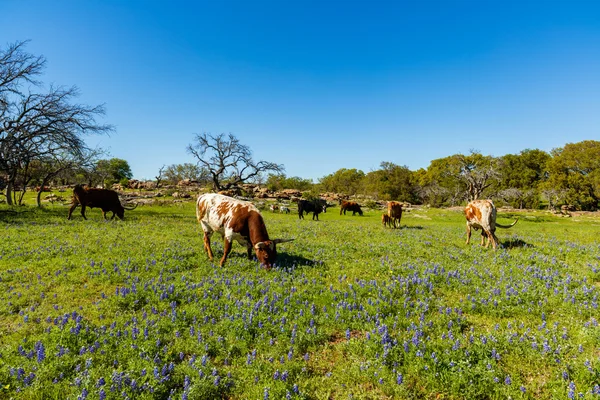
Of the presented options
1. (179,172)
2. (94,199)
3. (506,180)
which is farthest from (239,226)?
(179,172)

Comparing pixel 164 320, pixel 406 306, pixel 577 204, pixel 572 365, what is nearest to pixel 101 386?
pixel 164 320

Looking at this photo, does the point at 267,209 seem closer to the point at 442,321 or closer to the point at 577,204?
the point at 442,321

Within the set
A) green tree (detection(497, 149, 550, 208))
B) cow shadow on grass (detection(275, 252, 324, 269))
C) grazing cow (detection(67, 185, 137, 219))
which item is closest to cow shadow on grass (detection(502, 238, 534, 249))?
cow shadow on grass (detection(275, 252, 324, 269))

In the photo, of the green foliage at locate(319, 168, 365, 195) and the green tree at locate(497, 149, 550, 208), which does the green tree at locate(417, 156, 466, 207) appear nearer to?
the green tree at locate(497, 149, 550, 208)

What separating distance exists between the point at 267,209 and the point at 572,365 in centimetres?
4893

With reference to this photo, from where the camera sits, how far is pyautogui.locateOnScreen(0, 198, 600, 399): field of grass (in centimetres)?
423

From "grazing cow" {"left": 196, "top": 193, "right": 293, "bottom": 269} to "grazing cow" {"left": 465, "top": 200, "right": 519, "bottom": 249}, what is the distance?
10.6 m

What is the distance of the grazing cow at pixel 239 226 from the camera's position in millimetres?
9766

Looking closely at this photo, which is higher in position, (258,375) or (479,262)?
(479,262)

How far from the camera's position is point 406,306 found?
22.0ft

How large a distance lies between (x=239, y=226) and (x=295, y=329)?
17.6 feet

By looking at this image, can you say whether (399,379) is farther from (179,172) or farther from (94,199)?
(179,172)

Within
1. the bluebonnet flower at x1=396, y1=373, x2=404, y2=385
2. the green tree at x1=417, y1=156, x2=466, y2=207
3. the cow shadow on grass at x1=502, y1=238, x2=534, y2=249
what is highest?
the green tree at x1=417, y1=156, x2=466, y2=207

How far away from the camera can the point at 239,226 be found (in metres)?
10.4
